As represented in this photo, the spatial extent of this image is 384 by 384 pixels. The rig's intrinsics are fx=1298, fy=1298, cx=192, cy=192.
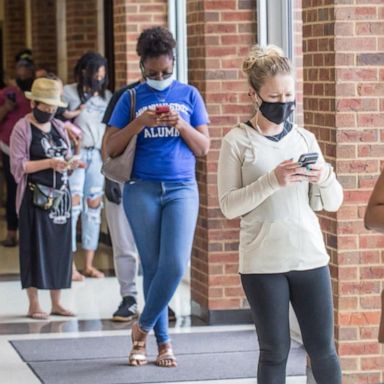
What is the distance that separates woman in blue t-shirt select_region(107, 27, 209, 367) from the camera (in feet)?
25.0

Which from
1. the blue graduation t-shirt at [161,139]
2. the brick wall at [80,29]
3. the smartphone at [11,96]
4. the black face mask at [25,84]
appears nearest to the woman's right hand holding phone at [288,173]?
the blue graduation t-shirt at [161,139]

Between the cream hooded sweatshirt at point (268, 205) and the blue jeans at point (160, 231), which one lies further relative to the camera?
the blue jeans at point (160, 231)

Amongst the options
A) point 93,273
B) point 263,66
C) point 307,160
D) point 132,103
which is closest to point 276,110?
point 263,66

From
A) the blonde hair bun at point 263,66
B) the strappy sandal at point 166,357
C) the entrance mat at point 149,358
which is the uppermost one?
the blonde hair bun at point 263,66

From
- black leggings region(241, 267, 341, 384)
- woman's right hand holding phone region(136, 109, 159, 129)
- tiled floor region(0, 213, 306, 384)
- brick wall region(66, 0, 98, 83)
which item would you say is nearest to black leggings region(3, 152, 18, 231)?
brick wall region(66, 0, 98, 83)

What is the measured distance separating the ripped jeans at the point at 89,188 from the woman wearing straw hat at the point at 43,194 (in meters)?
1.57

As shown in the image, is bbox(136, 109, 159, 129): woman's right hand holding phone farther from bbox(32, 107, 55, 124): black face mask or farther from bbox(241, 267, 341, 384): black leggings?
bbox(241, 267, 341, 384): black leggings

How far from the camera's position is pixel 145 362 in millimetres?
8070

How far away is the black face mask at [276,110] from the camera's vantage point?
5.62 m

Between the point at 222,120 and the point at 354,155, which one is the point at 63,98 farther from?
the point at 354,155

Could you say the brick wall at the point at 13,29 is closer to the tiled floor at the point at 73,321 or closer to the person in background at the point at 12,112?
the person in background at the point at 12,112

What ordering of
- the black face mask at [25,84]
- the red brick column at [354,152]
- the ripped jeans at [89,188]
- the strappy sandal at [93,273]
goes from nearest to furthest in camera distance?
the red brick column at [354,152] < the ripped jeans at [89,188] < the strappy sandal at [93,273] < the black face mask at [25,84]

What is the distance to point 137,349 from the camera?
8.01 metres

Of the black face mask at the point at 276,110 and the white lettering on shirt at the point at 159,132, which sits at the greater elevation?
the black face mask at the point at 276,110
